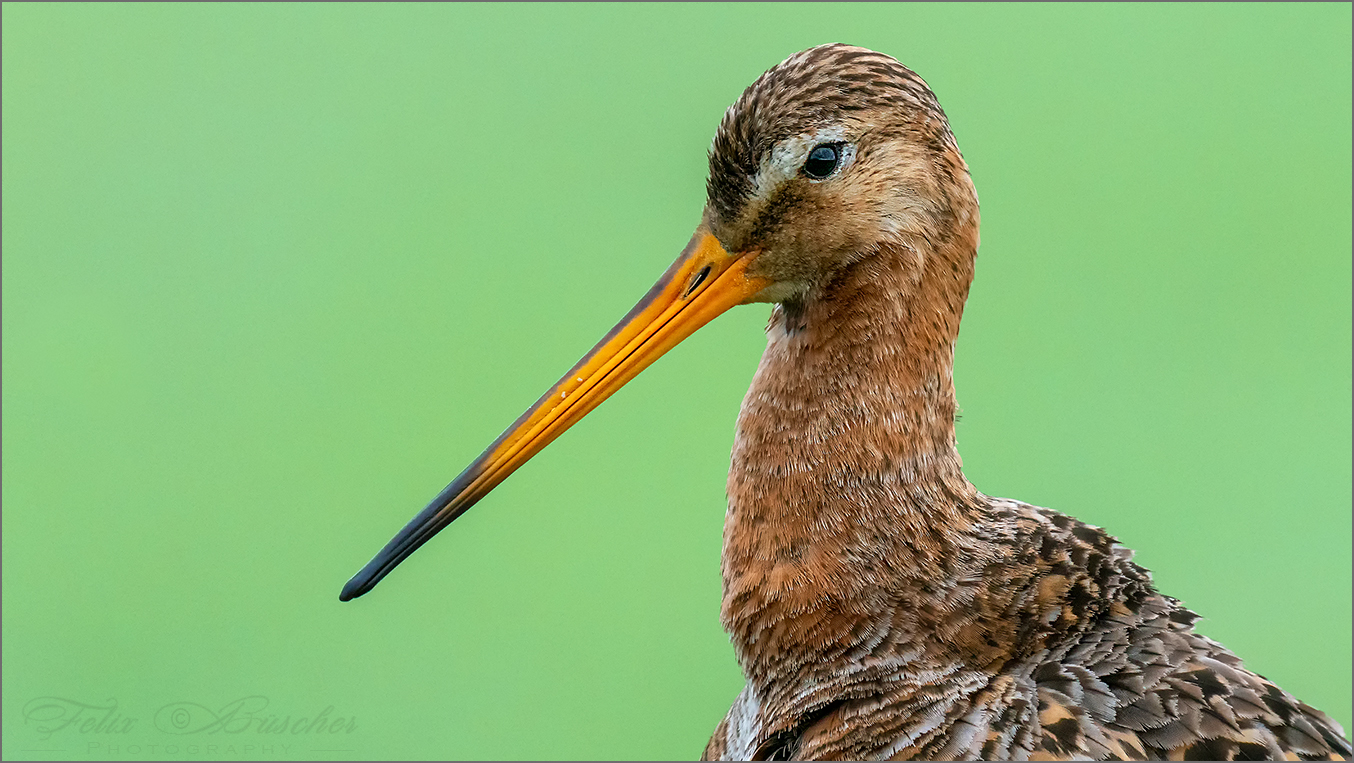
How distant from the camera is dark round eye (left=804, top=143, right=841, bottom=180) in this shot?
1.38 m

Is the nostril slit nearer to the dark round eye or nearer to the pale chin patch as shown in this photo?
the pale chin patch

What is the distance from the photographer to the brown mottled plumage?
1.37m

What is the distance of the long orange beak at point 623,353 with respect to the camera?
56.3 inches

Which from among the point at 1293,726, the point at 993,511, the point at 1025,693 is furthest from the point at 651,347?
the point at 1293,726

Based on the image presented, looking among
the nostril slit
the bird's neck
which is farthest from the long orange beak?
the bird's neck

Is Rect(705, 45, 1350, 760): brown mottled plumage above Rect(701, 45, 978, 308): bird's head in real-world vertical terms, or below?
below

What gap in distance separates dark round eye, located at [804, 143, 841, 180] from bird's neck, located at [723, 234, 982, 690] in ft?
0.36

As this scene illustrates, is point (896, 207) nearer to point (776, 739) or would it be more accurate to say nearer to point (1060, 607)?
point (1060, 607)

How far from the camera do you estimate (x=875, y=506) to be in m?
1.45

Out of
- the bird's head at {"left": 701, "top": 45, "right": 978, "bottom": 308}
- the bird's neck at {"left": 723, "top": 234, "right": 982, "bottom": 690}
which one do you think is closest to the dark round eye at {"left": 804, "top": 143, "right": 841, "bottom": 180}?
the bird's head at {"left": 701, "top": 45, "right": 978, "bottom": 308}

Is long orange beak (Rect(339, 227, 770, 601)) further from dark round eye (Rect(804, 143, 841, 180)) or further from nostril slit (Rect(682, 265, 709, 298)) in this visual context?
dark round eye (Rect(804, 143, 841, 180))

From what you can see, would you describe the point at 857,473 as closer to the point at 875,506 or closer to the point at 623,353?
the point at 875,506

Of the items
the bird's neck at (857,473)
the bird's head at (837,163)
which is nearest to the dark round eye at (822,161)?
the bird's head at (837,163)

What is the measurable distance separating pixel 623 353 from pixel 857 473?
0.99 ft
